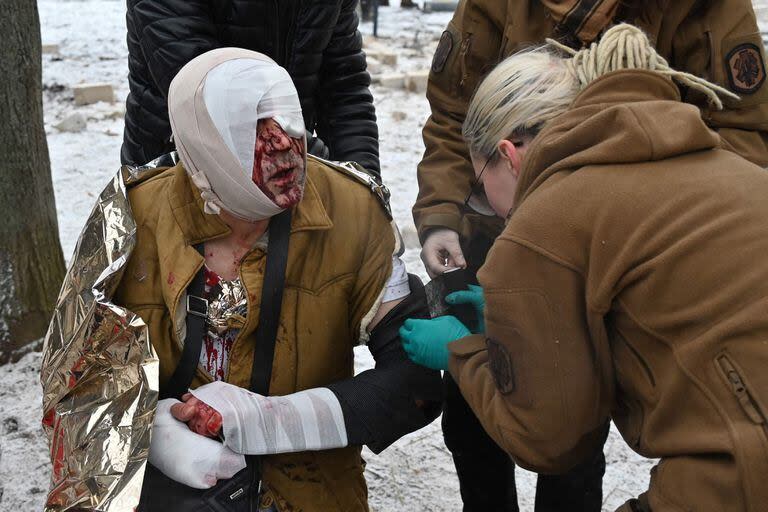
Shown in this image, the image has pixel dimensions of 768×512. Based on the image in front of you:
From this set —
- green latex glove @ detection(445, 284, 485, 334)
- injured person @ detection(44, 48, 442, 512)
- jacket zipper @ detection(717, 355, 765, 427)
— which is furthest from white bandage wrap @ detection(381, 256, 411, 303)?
jacket zipper @ detection(717, 355, 765, 427)

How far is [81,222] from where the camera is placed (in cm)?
538

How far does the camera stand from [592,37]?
2.18m

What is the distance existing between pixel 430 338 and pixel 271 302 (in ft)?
1.24

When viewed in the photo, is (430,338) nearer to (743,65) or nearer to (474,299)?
(474,299)


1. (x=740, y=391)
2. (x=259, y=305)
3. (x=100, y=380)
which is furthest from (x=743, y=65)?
(x=100, y=380)

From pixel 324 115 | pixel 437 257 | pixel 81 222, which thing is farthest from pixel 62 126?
pixel 437 257

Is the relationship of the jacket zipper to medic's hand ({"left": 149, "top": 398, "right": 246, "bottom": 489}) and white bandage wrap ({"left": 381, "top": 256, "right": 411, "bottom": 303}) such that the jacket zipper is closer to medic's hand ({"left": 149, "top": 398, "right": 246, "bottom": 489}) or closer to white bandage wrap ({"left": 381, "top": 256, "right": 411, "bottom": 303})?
white bandage wrap ({"left": 381, "top": 256, "right": 411, "bottom": 303})

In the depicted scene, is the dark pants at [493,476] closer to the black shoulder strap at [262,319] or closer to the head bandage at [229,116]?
the black shoulder strap at [262,319]

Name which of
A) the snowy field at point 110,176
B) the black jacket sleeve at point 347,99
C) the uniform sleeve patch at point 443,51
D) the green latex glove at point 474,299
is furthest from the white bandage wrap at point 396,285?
the snowy field at point 110,176

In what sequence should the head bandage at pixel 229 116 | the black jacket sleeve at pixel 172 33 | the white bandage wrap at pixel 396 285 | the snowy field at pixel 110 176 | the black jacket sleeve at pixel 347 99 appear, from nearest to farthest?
1. the head bandage at pixel 229 116
2. the white bandage wrap at pixel 396 285
3. the black jacket sleeve at pixel 172 33
4. the black jacket sleeve at pixel 347 99
5. the snowy field at pixel 110 176

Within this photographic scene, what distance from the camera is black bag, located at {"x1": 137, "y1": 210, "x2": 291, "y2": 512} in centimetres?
192

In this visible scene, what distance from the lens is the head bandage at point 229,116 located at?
1.82m

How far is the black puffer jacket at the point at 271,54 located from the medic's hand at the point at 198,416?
2.78 feet

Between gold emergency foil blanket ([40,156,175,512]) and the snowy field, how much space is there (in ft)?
4.20
